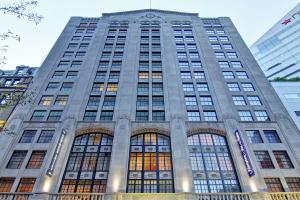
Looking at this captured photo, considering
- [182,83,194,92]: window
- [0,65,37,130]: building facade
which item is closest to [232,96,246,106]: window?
[182,83,194,92]: window

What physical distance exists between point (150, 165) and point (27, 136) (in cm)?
1983

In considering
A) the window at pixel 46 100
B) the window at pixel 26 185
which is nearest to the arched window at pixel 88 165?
the window at pixel 26 185

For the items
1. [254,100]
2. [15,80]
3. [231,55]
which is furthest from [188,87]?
[15,80]

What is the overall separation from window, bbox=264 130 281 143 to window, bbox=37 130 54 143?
33600 millimetres

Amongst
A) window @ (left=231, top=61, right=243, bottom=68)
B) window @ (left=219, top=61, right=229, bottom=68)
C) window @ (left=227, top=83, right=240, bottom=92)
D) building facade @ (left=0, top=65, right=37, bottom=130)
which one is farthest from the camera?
window @ (left=219, top=61, right=229, bottom=68)

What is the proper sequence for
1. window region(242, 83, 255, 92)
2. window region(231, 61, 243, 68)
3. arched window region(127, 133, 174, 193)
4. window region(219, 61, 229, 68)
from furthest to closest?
window region(219, 61, 229, 68) → window region(231, 61, 243, 68) → window region(242, 83, 255, 92) → arched window region(127, 133, 174, 193)

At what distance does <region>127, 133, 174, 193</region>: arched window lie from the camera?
2886 centimetres

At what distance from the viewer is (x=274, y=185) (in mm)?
28812

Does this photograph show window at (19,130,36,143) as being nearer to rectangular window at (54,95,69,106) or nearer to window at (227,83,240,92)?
rectangular window at (54,95,69,106)

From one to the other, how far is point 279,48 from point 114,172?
283ft

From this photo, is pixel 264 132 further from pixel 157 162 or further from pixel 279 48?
pixel 279 48

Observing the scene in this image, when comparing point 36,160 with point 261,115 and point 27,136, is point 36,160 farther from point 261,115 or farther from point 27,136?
point 261,115

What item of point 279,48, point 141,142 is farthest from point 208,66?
point 279,48

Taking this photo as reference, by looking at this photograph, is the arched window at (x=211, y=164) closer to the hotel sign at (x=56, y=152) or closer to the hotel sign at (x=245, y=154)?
→ the hotel sign at (x=245, y=154)
